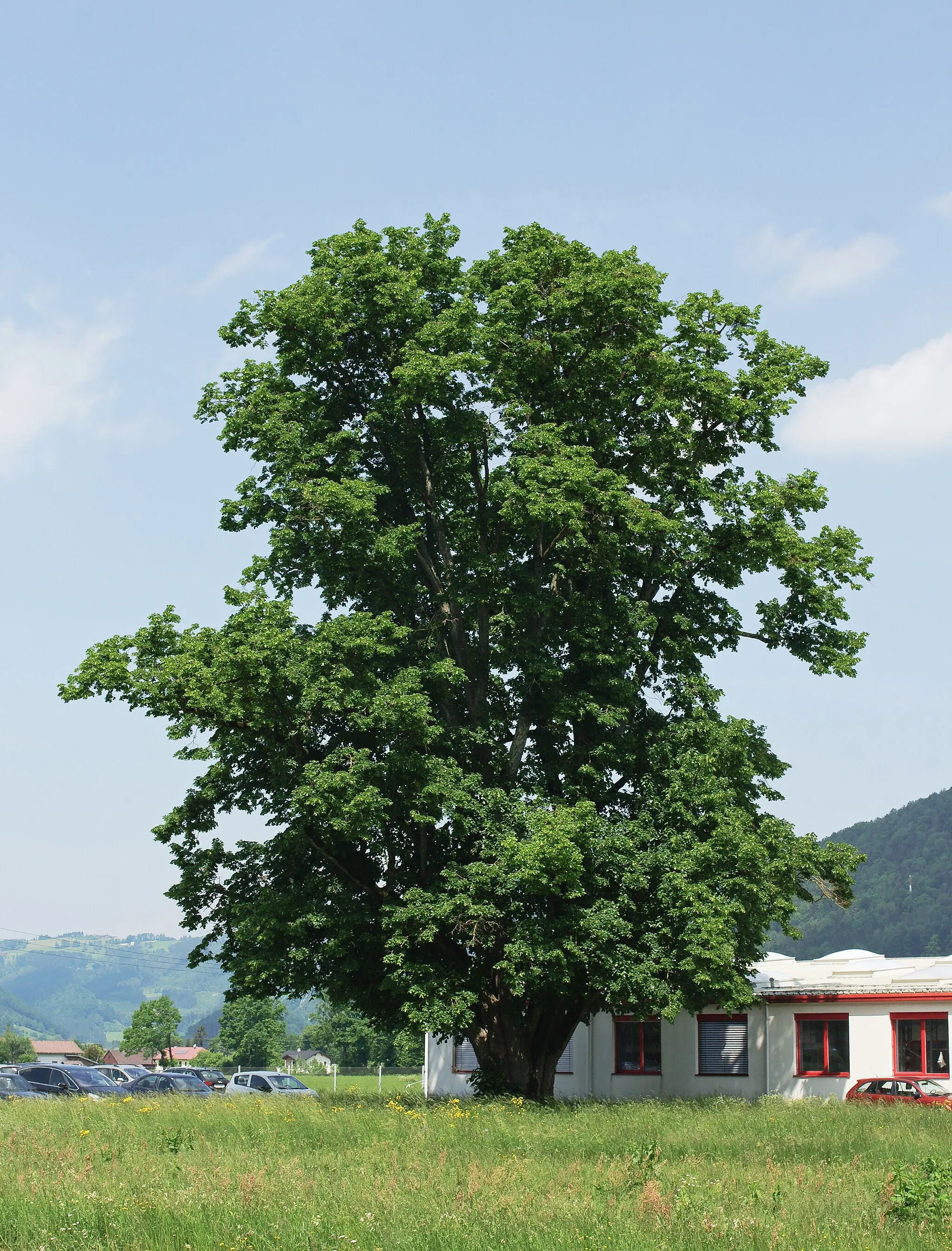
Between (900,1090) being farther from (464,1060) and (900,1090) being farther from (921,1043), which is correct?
(464,1060)

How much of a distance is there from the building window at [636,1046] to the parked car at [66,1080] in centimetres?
1496

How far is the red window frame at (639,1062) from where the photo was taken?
3875 cm

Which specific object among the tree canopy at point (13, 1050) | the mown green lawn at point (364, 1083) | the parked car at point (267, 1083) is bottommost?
the tree canopy at point (13, 1050)

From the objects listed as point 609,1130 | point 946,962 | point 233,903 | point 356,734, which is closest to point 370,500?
point 356,734

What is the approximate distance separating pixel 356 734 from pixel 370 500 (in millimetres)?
5280

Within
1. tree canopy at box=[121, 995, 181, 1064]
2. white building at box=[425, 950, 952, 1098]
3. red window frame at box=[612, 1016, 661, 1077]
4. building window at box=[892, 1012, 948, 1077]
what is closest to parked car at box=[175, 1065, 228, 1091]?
white building at box=[425, 950, 952, 1098]

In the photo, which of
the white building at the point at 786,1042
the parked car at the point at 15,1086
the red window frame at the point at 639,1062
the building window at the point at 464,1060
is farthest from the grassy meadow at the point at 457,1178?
the building window at the point at 464,1060

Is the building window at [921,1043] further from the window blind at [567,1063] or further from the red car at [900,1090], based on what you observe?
the window blind at [567,1063]

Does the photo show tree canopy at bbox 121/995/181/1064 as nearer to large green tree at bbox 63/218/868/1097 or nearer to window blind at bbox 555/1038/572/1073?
window blind at bbox 555/1038/572/1073

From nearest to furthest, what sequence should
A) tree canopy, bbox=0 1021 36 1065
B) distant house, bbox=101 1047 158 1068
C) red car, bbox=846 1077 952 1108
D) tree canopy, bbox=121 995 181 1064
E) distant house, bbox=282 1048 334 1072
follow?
red car, bbox=846 1077 952 1108
tree canopy, bbox=121 995 181 1064
distant house, bbox=101 1047 158 1068
distant house, bbox=282 1048 334 1072
tree canopy, bbox=0 1021 36 1065

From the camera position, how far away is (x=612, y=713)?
1161 inches

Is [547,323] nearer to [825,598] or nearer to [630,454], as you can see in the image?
[630,454]

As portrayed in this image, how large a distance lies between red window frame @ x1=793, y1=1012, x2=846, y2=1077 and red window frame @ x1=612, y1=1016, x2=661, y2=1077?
482cm

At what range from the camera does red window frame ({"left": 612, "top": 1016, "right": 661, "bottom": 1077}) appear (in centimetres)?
3875
